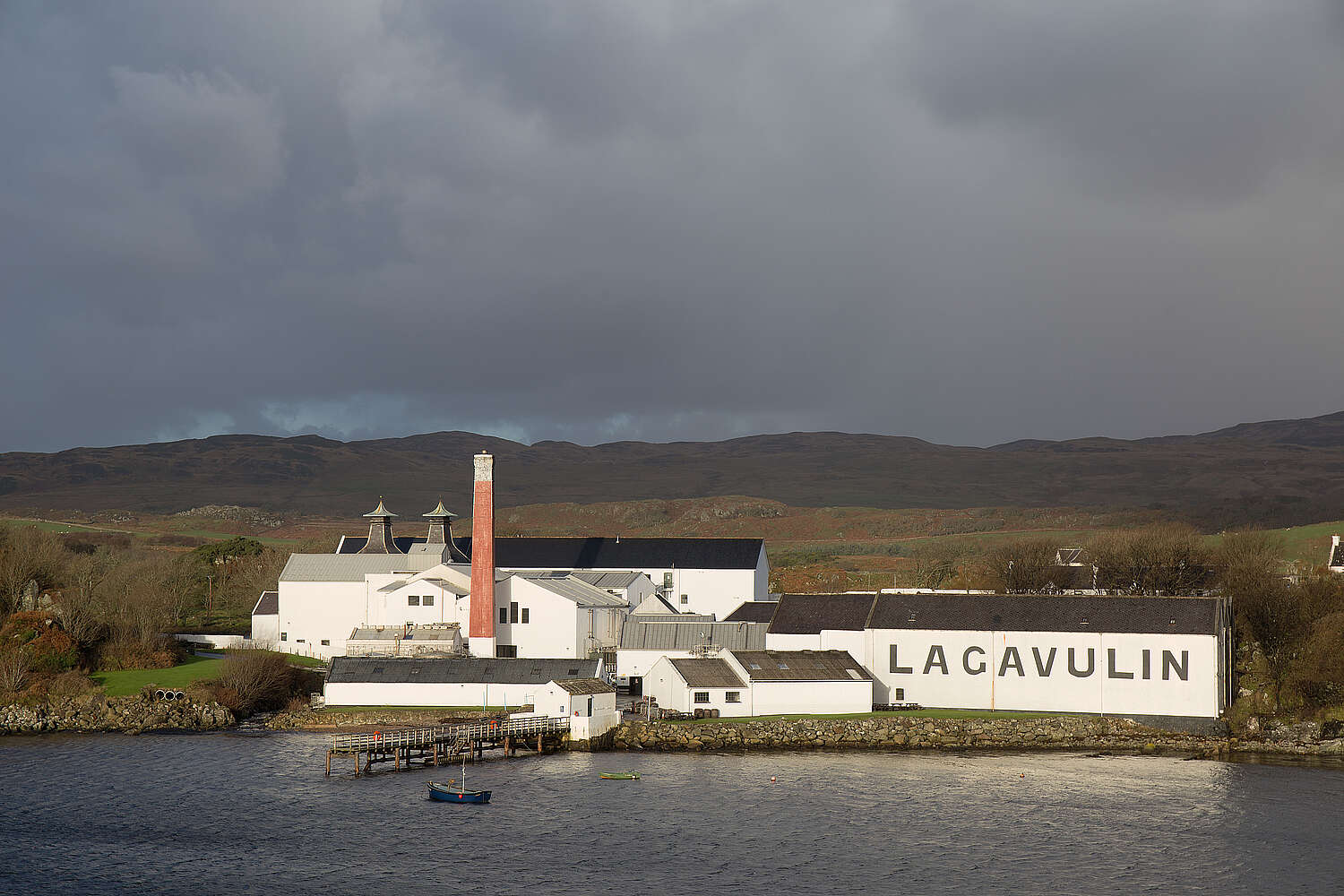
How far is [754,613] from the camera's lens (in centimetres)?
6906

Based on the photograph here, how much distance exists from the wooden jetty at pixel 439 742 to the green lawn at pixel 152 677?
44.9 ft

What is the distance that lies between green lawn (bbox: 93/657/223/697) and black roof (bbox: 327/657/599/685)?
808 centimetres

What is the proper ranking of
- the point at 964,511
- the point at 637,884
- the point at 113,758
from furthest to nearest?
1. the point at 964,511
2. the point at 113,758
3. the point at 637,884

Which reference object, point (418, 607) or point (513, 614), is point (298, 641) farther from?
point (513, 614)

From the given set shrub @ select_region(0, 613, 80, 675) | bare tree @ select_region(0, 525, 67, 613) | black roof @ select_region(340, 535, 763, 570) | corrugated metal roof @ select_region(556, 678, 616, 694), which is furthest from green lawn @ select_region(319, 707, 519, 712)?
black roof @ select_region(340, 535, 763, 570)

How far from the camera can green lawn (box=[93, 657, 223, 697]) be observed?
202ft

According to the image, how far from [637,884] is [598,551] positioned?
54.9m

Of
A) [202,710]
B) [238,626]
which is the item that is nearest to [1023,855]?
[202,710]

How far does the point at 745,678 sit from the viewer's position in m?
56.3

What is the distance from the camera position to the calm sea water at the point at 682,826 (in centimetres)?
3412

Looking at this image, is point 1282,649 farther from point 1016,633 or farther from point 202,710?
point 202,710

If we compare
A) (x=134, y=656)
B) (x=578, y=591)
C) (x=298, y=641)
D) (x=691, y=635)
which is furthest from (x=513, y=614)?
(x=134, y=656)

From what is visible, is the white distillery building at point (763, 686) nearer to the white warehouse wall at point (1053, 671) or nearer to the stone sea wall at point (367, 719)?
the white warehouse wall at point (1053, 671)

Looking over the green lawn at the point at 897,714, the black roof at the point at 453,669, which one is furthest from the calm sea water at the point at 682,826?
the black roof at the point at 453,669
